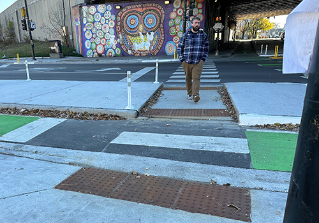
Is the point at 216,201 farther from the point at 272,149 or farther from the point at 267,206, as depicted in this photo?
the point at 272,149

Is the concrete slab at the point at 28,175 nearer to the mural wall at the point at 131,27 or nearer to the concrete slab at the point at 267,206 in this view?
the concrete slab at the point at 267,206

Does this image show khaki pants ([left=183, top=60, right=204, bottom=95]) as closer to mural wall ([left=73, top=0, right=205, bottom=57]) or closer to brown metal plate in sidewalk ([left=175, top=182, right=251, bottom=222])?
brown metal plate in sidewalk ([left=175, top=182, right=251, bottom=222])

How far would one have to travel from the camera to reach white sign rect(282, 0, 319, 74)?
5.11ft

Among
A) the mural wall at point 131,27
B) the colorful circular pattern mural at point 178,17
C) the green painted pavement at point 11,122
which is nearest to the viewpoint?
the green painted pavement at point 11,122

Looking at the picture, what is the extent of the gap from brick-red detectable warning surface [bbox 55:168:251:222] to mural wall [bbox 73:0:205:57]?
2263cm

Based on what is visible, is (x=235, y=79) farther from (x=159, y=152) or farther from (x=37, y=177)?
(x=37, y=177)

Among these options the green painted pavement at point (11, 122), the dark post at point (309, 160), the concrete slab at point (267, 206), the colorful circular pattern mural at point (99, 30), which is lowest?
the green painted pavement at point (11, 122)

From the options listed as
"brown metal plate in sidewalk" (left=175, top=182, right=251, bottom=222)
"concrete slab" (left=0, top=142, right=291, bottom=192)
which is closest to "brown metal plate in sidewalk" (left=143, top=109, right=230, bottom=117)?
"concrete slab" (left=0, top=142, right=291, bottom=192)

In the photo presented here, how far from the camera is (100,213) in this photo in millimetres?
2592

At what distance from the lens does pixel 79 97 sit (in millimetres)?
7516

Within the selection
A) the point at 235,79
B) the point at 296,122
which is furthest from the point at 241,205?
the point at 235,79

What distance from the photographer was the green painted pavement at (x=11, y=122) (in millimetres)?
5426

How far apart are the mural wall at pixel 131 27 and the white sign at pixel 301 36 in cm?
2350

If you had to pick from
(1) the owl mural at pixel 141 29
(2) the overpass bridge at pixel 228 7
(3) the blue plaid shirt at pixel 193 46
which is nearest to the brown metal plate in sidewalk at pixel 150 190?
(3) the blue plaid shirt at pixel 193 46
